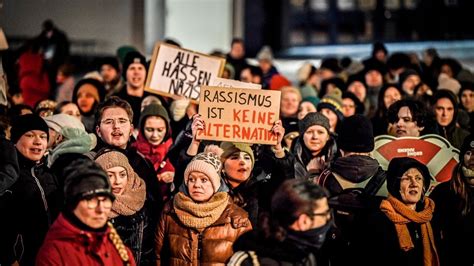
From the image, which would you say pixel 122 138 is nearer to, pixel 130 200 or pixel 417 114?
pixel 130 200

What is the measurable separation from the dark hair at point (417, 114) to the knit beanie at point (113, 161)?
303 cm

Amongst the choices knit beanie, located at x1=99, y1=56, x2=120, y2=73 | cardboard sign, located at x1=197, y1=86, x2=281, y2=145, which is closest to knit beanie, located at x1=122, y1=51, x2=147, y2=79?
knit beanie, located at x1=99, y1=56, x2=120, y2=73

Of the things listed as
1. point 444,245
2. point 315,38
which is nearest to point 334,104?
point 444,245

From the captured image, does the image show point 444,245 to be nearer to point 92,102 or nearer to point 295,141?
point 295,141

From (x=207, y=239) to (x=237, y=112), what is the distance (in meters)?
1.73

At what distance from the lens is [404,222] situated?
7766mm

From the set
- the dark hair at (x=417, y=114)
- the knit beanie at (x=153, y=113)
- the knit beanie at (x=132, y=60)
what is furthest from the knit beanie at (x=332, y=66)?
the knit beanie at (x=153, y=113)

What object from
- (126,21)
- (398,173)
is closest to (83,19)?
(126,21)

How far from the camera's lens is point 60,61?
16656 mm

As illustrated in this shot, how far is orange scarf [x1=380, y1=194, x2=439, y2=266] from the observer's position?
7742mm

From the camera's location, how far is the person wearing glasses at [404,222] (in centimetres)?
762

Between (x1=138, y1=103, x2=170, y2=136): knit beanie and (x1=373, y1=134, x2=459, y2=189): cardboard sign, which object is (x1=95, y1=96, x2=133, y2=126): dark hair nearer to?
(x1=138, y1=103, x2=170, y2=136): knit beanie

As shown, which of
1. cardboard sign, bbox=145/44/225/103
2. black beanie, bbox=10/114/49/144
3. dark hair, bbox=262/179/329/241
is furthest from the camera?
cardboard sign, bbox=145/44/225/103

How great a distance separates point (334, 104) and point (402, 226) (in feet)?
12.2
